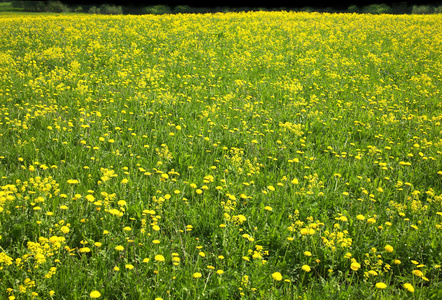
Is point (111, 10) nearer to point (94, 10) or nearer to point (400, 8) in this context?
point (94, 10)

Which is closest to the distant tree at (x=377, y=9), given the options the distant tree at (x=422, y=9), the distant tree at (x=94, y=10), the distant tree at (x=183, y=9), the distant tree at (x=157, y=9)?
the distant tree at (x=422, y=9)

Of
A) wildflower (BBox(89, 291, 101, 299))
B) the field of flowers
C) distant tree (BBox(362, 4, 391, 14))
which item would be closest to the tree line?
distant tree (BBox(362, 4, 391, 14))

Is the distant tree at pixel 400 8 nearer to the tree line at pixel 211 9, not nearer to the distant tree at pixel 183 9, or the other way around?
the tree line at pixel 211 9

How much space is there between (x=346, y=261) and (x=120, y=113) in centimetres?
376

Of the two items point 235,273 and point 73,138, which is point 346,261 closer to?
point 235,273

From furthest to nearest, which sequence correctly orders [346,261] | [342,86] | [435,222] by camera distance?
1. [342,86]
2. [435,222]
3. [346,261]

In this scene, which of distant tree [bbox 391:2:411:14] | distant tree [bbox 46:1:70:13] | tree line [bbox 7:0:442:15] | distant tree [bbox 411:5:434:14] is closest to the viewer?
distant tree [bbox 411:5:434:14]

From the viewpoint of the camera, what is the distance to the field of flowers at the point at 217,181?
7.43ft

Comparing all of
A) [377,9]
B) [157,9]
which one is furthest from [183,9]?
[377,9]

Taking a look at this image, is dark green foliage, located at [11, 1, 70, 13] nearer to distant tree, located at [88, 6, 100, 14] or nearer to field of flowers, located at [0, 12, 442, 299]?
distant tree, located at [88, 6, 100, 14]

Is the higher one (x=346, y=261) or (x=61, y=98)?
(x=61, y=98)

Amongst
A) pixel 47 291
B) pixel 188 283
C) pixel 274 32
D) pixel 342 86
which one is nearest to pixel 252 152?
pixel 188 283

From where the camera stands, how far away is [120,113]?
4.91 metres

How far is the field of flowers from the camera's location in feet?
7.43
